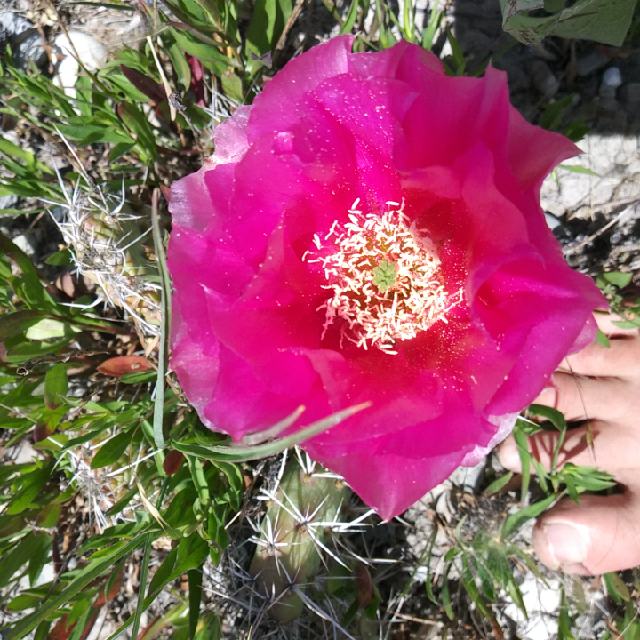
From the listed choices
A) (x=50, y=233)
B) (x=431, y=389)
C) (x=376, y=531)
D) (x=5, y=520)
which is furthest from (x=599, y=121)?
(x=5, y=520)

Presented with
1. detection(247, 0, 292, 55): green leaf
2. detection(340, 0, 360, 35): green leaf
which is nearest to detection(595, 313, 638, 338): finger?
detection(340, 0, 360, 35): green leaf

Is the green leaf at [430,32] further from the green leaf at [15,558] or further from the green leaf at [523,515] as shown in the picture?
the green leaf at [15,558]

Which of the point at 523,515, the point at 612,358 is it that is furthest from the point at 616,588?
the point at 612,358

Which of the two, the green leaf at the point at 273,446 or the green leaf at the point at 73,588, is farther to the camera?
the green leaf at the point at 73,588

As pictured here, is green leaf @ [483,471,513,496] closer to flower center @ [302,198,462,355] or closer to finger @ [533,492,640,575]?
finger @ [533,492,640,575]

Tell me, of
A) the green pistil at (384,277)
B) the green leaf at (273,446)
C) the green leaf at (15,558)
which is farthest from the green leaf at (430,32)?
the green leaf at (15,558)

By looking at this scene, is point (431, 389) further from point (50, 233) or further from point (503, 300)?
point (50, 233)

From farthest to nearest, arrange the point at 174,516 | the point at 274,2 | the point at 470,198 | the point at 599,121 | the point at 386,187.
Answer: the point at 599,121
the point at 274,2
the point at 174,516
the point at 386,187
the point at 470,198
